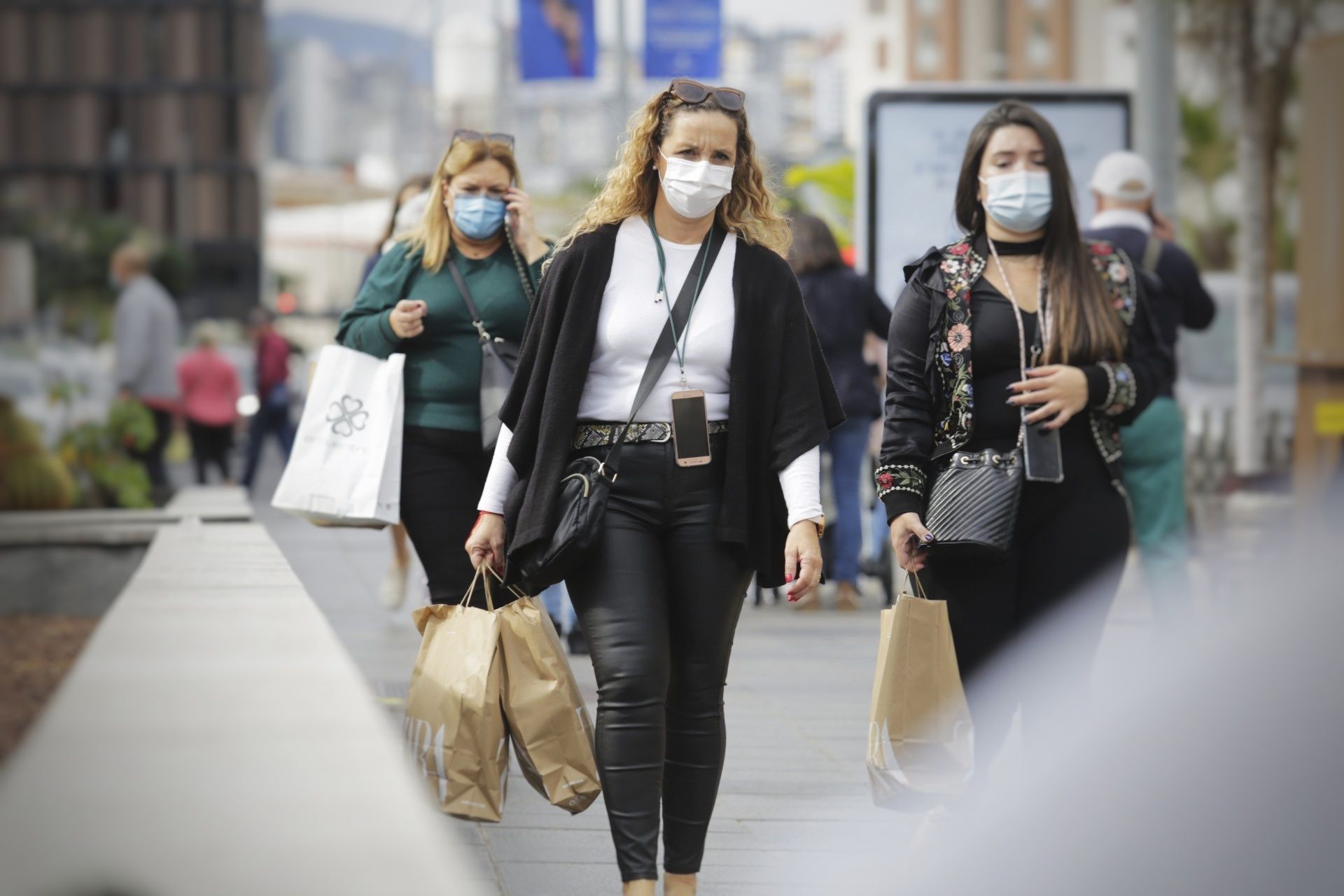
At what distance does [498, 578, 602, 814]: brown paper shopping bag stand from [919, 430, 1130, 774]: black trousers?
3.12 feet

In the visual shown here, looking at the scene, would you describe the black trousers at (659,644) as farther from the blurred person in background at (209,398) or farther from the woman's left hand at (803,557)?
the blurred person in background at (209,398)

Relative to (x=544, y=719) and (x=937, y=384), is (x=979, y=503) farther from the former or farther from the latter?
(x=544, y=719)

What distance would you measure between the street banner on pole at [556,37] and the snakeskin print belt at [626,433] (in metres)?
17.2

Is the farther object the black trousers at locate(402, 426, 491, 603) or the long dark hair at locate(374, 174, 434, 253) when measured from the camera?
the long dark hair at locate(374, 174, 434, 253)

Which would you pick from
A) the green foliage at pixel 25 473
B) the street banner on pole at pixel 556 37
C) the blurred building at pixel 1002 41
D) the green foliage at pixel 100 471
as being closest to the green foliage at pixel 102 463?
the green foliage at pixel 100 471

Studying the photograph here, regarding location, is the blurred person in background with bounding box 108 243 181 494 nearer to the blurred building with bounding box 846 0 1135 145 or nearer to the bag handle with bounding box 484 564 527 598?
the bag handle with bounding box 484 564 527 598

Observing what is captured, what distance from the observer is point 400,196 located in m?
8.30

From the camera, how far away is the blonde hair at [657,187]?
14.8 feet

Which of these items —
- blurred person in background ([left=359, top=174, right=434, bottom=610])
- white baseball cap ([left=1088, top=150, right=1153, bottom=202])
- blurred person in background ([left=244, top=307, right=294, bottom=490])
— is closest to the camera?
blurred person in background ([left=359, top=174, right=434, bottom=610])

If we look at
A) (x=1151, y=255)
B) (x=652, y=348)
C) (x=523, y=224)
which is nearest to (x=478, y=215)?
(x=523, y=224)

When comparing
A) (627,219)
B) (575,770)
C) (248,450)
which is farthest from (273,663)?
(248,450)

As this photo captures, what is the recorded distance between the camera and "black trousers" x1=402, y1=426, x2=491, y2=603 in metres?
5.68

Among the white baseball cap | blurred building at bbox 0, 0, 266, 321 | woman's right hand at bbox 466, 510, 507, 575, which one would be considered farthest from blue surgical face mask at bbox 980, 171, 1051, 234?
blurred building at bbox 0, 0, 266, 321

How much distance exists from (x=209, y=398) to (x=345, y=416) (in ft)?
41.2
